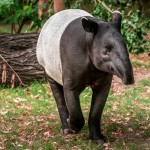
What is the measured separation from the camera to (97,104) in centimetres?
597

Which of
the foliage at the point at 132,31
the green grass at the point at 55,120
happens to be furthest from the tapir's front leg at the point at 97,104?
the foliage at the point at 132,31

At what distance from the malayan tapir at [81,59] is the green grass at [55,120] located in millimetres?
229

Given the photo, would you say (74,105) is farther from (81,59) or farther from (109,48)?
(109,48)

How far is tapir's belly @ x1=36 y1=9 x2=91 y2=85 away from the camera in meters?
5.94

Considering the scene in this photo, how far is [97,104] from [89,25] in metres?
1.12

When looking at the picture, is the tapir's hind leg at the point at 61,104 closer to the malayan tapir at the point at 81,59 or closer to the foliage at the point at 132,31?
the malayan tapir at the point at 81,59

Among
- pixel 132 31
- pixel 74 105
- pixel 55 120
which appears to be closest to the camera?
pixel 74 105

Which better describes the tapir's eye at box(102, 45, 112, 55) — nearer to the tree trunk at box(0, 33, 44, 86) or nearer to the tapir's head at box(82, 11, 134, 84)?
the tapir's head at box(82, 11, 134, 84)


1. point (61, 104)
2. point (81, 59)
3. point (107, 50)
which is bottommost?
point (61, 104)

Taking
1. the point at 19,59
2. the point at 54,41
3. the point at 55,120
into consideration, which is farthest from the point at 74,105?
the point at 19,59

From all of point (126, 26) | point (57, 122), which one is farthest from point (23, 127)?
A: point (126, 26)

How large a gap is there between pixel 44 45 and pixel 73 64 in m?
0.96

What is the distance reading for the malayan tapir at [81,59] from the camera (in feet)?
16.6

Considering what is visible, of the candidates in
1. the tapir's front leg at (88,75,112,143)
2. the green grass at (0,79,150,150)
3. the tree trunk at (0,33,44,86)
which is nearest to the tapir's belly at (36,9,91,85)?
the tapir's front leg at (88,75,112,143)
